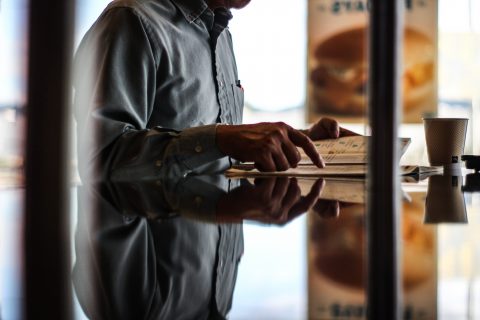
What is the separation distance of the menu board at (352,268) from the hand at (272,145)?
1.72 ft

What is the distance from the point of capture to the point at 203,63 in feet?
4.64

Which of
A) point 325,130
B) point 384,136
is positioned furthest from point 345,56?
point 384,136

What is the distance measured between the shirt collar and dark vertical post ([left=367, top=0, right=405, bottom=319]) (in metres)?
1.25

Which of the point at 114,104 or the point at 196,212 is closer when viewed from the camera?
the point at 196,212

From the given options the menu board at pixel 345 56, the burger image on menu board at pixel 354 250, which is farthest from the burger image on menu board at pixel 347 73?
the burger image on menu board at pixel 354 250

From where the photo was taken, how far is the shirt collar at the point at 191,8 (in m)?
1.38

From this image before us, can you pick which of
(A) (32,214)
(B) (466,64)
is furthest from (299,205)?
(B) (466,64)

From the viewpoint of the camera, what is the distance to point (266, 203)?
2.09ft

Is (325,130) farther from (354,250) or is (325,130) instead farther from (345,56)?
(345,56)

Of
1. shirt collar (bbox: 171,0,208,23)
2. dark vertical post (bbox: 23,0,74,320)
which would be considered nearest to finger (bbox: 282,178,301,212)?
dark vertical post (bbox: 23,0,74,320)

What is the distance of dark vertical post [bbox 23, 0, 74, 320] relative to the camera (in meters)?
0.11

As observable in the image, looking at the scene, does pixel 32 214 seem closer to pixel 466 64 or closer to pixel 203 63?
pixel 203 63

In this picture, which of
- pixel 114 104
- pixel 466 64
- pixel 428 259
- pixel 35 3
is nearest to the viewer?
pixel 35 3

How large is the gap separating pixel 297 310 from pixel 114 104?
0.94 m
